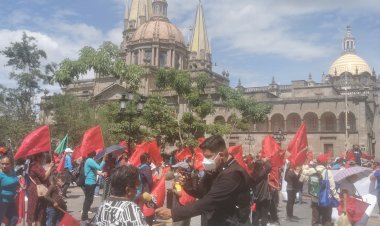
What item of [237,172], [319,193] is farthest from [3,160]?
[319,193]

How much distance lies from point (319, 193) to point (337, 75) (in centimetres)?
6194

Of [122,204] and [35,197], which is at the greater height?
[122,204]

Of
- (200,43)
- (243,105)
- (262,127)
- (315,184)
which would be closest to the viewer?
(315,184)

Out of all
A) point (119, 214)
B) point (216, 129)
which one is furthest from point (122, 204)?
point (216, 129)

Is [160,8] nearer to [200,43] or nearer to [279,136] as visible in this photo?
[200,43]

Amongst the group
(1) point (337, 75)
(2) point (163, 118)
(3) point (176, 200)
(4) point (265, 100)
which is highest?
(1) point (337, 75)

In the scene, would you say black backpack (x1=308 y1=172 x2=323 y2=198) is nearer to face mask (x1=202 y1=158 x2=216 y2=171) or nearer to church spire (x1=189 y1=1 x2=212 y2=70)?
face mask (x1=202 y1=158 x2=216 y2=171)

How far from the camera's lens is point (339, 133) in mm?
43312

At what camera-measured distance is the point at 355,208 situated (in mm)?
7277

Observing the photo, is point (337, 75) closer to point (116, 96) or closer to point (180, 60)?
point (180, 60)

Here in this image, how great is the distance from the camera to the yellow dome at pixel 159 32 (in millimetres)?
57625

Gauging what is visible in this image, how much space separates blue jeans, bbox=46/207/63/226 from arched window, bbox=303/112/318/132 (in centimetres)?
4205

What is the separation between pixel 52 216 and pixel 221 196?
4048mm

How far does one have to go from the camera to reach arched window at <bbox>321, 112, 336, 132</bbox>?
44906 millimetres
